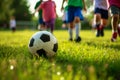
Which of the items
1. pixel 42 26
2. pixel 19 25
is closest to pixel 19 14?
pixel 19 25

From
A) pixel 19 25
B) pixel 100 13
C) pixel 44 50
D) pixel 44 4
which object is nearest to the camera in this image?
pixel 44 50

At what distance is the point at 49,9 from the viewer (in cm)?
1315

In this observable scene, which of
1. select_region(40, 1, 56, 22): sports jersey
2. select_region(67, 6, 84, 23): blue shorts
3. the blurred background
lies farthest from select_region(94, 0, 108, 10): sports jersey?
the blurred background

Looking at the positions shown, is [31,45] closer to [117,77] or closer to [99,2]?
[117,77]

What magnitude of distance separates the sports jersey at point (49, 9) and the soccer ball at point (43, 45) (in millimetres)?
7227

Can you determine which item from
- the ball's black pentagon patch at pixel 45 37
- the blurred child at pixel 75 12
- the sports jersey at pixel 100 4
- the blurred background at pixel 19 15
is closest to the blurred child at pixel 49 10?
the blurred child at pixel 75 12

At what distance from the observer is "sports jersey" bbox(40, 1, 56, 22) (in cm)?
Answer: 1309

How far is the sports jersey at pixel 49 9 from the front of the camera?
1309 cm

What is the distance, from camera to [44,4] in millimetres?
13078

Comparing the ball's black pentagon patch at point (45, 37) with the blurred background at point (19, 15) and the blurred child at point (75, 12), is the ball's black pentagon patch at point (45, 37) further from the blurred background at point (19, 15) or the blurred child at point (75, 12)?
the blurred background at point (19, 15)

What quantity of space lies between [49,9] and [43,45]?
24.4 ft

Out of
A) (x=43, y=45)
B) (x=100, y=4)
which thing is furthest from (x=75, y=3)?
(x=43, y=45)

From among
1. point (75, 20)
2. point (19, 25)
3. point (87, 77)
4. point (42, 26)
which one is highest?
point (87, 77)

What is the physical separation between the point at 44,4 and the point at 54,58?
25.0ft
